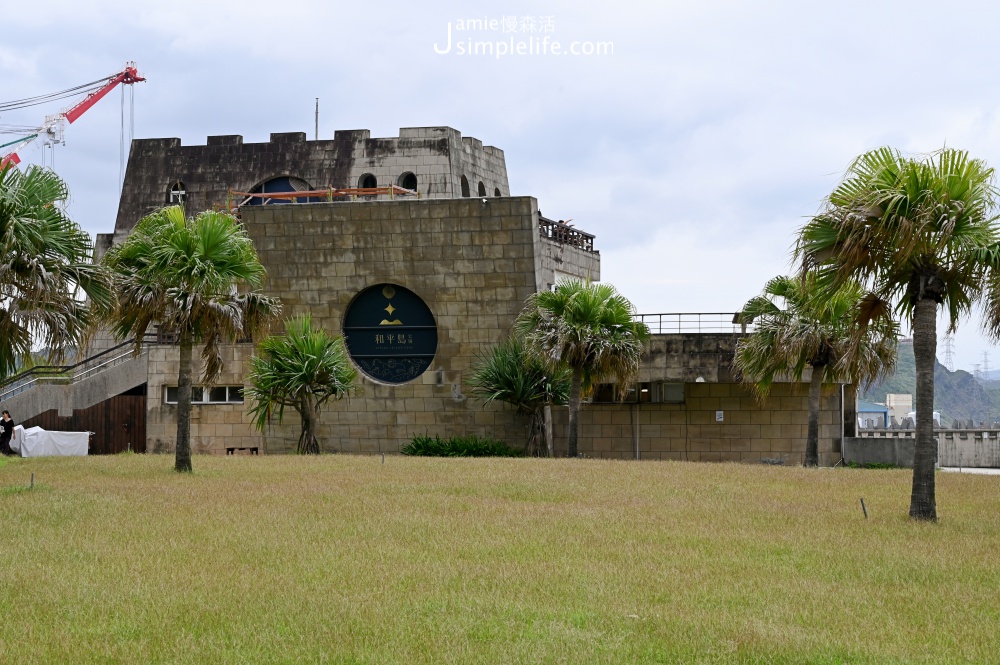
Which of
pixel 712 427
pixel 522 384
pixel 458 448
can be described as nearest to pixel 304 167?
pixel 458 448

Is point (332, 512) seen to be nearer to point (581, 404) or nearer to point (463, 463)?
point (463, 463)

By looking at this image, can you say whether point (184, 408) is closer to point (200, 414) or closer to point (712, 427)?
point (200, 414)

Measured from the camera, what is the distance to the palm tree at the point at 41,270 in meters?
19.0

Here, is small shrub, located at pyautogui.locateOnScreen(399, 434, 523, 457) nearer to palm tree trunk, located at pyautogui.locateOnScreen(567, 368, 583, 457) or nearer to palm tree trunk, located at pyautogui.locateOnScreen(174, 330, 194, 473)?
palm tree trunk, located at pyautogui.locateOnScreen(567, 368, 583, 457)

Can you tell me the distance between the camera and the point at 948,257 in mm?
15797

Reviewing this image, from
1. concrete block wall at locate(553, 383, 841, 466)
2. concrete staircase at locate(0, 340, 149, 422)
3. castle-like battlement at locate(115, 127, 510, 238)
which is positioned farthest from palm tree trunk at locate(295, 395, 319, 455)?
castle-like battlement at locate(115, 127, 510, 238)

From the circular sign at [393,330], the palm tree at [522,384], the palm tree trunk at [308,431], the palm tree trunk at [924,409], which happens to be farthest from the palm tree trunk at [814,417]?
the palm tree trunk at [924,409]

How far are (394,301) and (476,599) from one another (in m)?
23.9

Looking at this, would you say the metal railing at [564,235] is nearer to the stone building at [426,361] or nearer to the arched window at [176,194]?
the stone building at [426,361]

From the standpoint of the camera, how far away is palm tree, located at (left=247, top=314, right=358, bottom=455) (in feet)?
100

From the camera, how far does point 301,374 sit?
30.4 m

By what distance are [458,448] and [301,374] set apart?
4607 mm

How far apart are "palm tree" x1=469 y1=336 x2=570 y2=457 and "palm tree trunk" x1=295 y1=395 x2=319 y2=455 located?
420 cm

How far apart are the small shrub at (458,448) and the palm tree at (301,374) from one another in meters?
2.46
